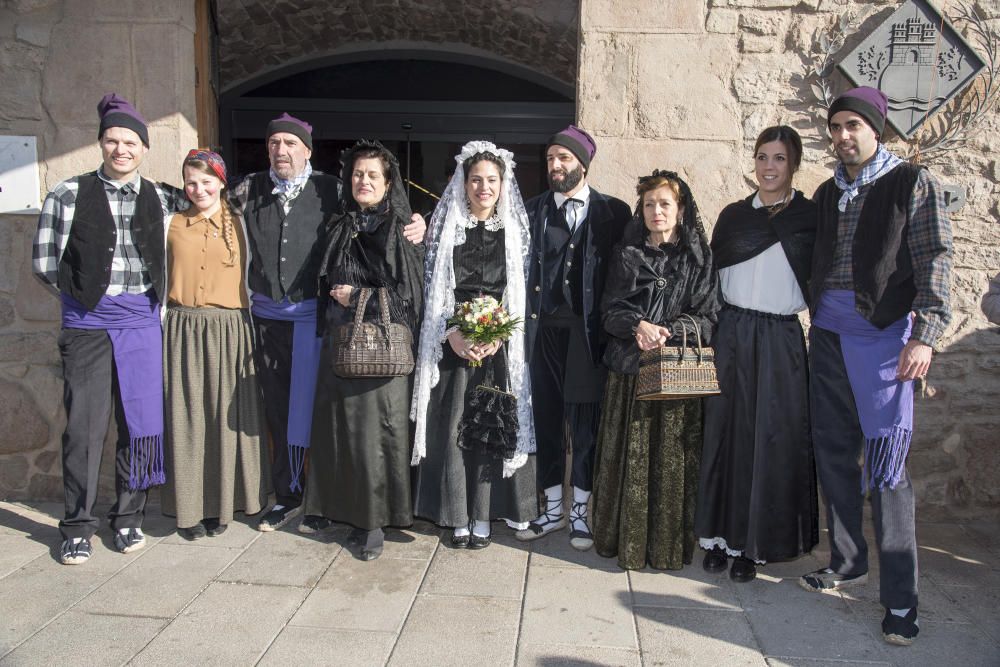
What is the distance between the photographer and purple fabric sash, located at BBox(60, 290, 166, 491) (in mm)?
3502

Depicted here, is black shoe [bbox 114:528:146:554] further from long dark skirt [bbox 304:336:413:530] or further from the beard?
the beard

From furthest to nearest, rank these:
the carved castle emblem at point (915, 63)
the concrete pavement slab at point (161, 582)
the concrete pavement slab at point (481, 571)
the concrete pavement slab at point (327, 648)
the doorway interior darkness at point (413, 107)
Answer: the doorway interior darkness at point (413, 107) → the carved castle emblem at point (915, 63) → the concrete pavement slab at point (481, 571) → the concrete pavement slab at point (161, 582) → the concrete pavement slab at point (327, 648)

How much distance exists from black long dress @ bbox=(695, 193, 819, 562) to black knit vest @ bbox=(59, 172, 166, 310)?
2525mm

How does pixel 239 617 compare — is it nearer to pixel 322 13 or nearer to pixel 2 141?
pixel 2 141

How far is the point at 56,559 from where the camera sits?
347cm

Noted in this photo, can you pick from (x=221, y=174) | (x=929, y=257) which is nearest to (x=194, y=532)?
(x=221, y=174)

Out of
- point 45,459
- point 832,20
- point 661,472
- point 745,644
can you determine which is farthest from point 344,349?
point 832,20

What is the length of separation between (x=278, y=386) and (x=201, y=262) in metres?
0.68

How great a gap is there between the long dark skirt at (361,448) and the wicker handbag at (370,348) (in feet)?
0.69

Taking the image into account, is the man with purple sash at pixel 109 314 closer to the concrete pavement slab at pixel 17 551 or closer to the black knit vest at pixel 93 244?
the black knit vest at pixel 93 244

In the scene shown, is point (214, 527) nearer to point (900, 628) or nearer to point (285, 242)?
point (285, 242)

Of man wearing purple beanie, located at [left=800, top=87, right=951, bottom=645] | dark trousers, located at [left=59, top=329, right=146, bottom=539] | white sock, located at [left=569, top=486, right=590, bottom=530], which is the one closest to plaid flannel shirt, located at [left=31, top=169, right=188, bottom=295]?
dark trousers, located at [left=59, top=329, right=146, bottom=539]

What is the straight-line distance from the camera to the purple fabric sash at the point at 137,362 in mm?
3502

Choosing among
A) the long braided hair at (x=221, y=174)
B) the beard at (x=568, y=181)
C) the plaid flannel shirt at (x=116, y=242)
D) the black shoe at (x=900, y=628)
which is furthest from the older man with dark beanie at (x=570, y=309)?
the plaid flannel shirt at (x=116, y=242)
